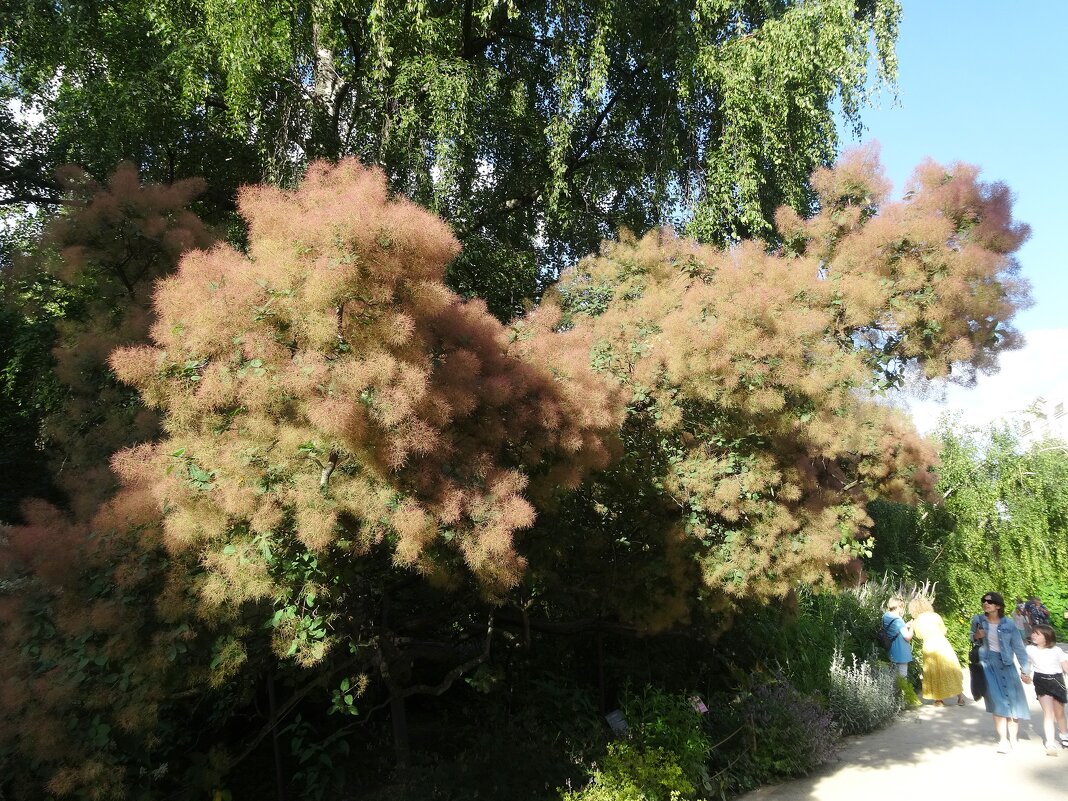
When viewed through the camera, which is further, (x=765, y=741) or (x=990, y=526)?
(x=990, y=526)

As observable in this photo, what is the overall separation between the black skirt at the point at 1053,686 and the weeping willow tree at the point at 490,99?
4.51 m

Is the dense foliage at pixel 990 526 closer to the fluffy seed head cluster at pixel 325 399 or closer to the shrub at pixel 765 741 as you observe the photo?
the shrub at pixel 765 741

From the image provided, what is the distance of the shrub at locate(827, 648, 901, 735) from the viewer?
275 inches

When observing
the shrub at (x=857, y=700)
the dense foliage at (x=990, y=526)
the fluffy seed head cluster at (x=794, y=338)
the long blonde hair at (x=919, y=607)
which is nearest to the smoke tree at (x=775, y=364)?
the fluffy seed head cluster at (x=794, y=338)

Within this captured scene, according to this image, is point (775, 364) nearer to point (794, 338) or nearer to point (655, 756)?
point (794, 338)

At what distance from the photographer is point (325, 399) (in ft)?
9.57

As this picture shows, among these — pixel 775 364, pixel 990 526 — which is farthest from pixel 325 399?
pixel 990 526

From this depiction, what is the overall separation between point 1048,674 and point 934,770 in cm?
124

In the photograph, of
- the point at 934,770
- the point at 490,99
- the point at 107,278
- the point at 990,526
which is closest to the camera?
the point at 107,278

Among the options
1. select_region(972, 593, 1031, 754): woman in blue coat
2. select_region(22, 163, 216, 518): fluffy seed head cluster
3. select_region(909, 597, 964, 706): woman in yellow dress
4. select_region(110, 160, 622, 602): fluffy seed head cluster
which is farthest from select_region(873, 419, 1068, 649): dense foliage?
select_region(22, 163, 216, 518): fluffy seed head cluster

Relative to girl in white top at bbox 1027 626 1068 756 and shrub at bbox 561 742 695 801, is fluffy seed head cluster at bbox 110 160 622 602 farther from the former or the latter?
girl in white top at bbox 1027 626 1068 756

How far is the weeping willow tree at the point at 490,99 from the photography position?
6535 mm

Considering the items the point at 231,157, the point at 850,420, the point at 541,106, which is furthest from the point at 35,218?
the point at 850,420

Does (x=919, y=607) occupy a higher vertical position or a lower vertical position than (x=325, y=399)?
lower
